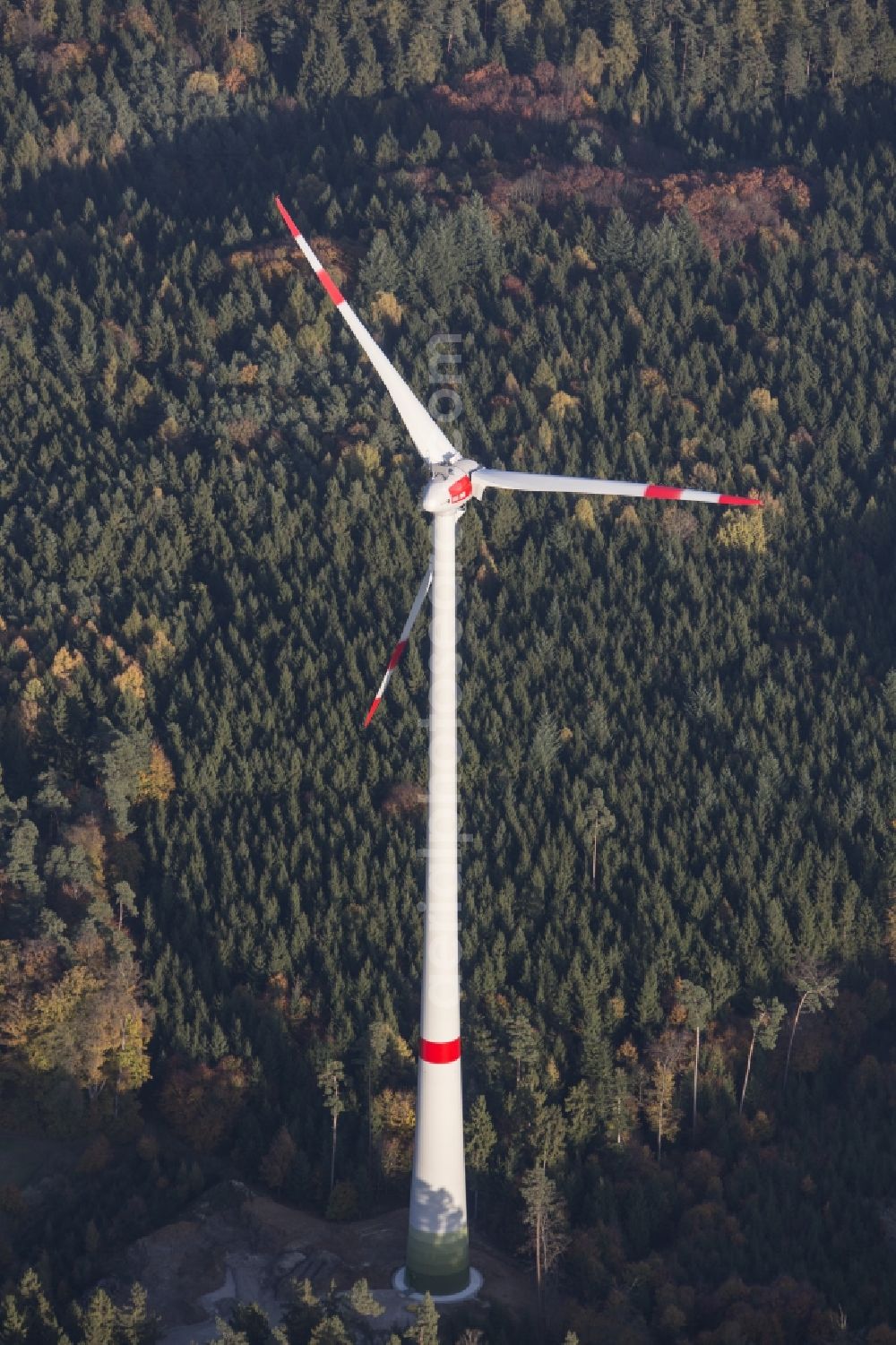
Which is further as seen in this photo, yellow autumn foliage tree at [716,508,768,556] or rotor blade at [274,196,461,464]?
yellow autumn foliage tree at [716,508,768,556]

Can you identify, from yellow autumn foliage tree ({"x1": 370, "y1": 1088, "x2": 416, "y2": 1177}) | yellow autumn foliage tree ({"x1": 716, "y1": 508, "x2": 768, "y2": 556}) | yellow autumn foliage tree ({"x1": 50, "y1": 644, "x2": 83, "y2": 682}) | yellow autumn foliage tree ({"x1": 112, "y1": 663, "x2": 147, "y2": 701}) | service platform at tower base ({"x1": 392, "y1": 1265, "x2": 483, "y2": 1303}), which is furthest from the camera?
yellow autumn foliage tree ({"x1": 716, "y1": 508, "x2": 768, "y2": 556})

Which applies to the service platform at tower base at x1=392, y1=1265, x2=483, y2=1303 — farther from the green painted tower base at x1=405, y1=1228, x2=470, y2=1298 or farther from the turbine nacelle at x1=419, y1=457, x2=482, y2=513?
the turbine nacelle at x1=419, y1=457, x2=482, y2=513

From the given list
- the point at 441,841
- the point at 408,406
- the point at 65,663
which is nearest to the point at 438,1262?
the point at 441,841

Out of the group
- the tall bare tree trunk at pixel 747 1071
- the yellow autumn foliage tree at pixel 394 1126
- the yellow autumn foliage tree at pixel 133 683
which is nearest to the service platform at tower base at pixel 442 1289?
the yellow autumn foliage tree at pixel 394 1126

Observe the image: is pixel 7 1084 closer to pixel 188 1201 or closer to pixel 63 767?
pixel 188 1201

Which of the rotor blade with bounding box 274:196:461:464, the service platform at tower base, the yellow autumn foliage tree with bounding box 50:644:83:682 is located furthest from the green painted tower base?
the yellow autumn foliage tree with bounding box 50:644:83:682

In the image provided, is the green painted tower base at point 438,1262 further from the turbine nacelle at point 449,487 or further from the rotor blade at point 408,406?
the rotor blade at point 408,406
